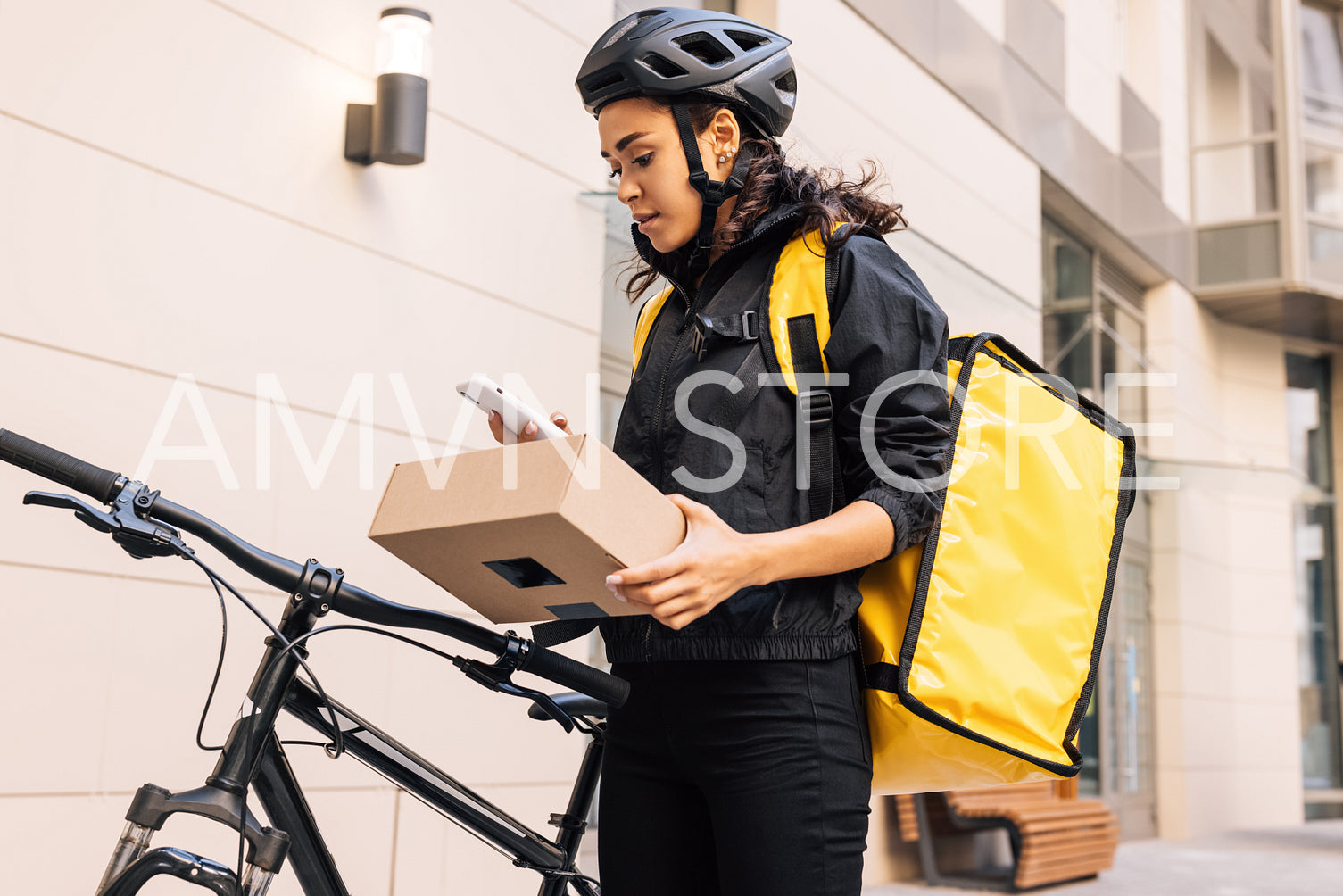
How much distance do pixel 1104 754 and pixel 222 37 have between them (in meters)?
8.79

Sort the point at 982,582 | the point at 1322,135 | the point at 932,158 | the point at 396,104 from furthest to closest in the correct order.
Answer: the point at 1322,135, the point at 932,158, the point at 396,104, the point at 982,582

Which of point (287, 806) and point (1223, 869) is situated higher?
point (287, 806)

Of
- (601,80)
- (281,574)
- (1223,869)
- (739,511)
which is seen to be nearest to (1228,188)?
(1223,869)

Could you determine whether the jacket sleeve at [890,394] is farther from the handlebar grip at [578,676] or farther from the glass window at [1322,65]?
the glass window at [1322,65]

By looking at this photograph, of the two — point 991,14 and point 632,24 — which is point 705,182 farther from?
point 991,14

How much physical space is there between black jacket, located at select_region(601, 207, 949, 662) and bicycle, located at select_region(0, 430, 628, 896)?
0.55 ft

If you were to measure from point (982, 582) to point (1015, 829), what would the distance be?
5.45 metres

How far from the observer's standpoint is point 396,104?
3555 mm

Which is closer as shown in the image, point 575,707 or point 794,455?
point 794,455

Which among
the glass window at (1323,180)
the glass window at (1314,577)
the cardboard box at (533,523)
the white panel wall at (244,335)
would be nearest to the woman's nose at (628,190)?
the cardboard box at (533,523)

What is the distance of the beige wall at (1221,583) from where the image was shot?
11000 mm

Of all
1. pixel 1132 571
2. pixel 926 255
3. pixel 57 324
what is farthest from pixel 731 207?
pixel 1132 571

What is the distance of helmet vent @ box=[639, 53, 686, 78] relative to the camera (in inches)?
68.5

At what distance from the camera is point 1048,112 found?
348 inches
